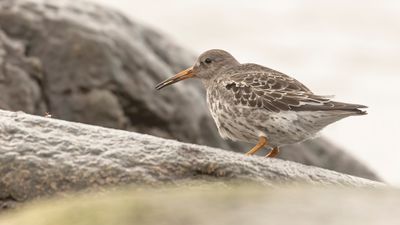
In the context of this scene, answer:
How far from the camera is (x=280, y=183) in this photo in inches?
273

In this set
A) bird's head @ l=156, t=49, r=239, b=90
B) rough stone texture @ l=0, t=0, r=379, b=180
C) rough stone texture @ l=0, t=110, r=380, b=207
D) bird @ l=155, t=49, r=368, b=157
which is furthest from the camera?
rough stone texture @ l=0, t=0, r=379, b=180

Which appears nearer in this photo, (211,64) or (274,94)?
(274,94)

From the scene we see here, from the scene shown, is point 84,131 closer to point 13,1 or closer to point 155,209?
point 155,209

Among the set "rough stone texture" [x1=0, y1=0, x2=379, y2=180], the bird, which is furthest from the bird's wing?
"rough stone texture" [x1=0, y1=0, x2=379, y2=180]

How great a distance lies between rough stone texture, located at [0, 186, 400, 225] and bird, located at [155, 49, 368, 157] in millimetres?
5157

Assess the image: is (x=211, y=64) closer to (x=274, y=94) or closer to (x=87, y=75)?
(x=274, y=94)

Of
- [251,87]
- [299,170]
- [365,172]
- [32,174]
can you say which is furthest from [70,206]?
[365,172]

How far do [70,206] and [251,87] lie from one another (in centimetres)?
608

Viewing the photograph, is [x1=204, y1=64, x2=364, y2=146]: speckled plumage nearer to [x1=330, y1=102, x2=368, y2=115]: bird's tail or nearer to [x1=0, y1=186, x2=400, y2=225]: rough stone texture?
[x1=330, y1=102, x2=368, y2=115]: bird's tail

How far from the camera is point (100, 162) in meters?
6.74

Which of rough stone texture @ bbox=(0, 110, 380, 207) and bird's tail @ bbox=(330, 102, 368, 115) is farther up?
bird's tail @ bbox=(330, 102, 368, 115)

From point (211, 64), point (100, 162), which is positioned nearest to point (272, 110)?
point (211, 64)

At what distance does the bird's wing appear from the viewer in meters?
9.51

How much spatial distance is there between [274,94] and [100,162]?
353cm
